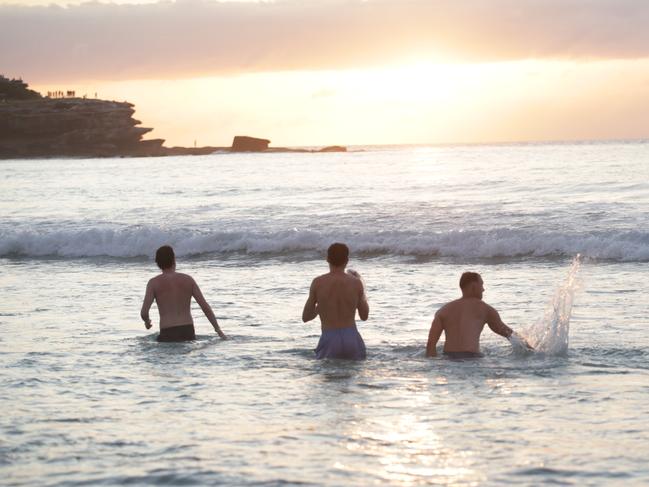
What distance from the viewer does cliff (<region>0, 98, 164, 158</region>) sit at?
433ft

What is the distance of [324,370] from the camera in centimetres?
969

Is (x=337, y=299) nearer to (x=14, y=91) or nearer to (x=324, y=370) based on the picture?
(x=324, y=370)

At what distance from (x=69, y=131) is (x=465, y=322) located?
13126 centimetres

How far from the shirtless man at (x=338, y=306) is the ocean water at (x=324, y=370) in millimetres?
246

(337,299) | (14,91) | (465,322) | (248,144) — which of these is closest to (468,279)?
(465,322)

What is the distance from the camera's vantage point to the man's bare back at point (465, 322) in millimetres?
10086

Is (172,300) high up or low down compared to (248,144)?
down

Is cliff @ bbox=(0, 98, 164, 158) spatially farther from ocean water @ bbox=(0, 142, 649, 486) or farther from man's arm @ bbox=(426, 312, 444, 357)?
man's arm @ bbox=(426, 312, 444, 357)

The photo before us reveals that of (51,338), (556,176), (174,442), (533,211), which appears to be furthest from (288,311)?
(556,176)

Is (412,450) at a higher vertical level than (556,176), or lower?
lower

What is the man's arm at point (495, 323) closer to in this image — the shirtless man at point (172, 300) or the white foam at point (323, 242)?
the shirtless man at point (172, 300)

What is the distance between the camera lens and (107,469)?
6316mm

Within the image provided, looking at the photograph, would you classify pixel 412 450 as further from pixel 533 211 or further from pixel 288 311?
pixel 533 211

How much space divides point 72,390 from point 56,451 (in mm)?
2012
